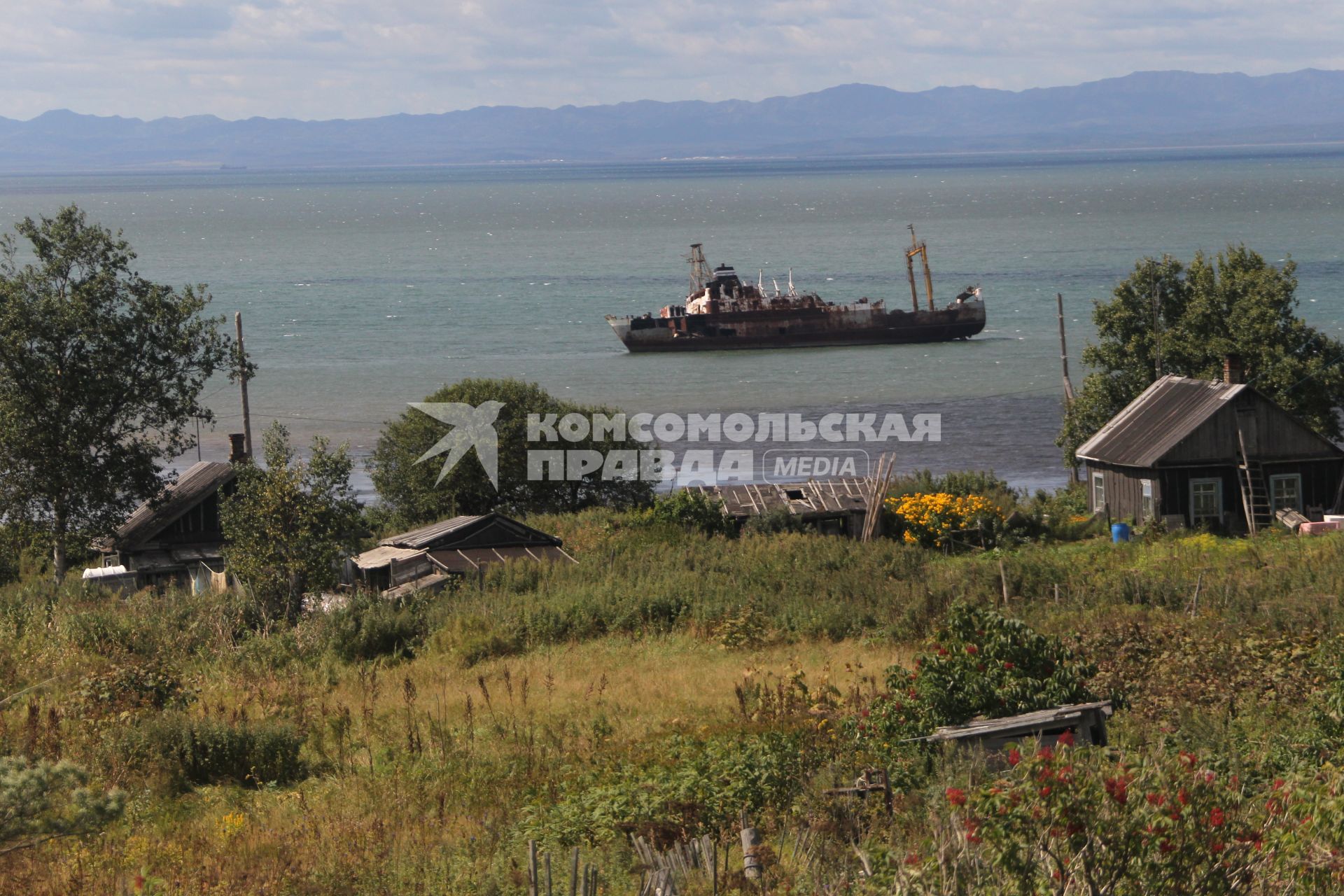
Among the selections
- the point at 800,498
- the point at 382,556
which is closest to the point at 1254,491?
the point at 800,498

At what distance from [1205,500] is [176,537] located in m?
21.7

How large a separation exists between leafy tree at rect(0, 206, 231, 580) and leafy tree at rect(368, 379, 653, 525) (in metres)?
6.04

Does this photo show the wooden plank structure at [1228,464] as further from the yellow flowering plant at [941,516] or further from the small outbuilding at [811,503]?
the small outbuilding at [811,503]

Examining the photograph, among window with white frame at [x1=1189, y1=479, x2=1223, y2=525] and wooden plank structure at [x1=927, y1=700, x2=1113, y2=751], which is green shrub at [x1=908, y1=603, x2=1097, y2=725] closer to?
wooden plank structure at [x1=927, y1=700, x2=1113, y2=751]

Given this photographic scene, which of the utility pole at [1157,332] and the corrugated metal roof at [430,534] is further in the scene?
the utility pole at [1157,332]

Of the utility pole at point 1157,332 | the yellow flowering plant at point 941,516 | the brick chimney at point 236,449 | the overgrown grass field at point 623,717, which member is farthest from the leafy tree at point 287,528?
the utility pole at point 1157,332

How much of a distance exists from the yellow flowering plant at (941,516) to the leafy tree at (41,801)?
23.1 meters

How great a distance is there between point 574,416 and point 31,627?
1874cm

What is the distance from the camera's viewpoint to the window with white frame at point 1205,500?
30.6 meters

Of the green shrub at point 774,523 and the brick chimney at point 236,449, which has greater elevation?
the brick chimney at point 236,449

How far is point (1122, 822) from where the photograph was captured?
21.4ft

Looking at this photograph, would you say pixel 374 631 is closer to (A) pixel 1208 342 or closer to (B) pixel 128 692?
(B) pixel 128 692

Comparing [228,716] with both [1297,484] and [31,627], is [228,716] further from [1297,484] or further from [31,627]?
[1297,484]

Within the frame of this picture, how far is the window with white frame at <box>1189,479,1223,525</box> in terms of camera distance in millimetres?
30609
